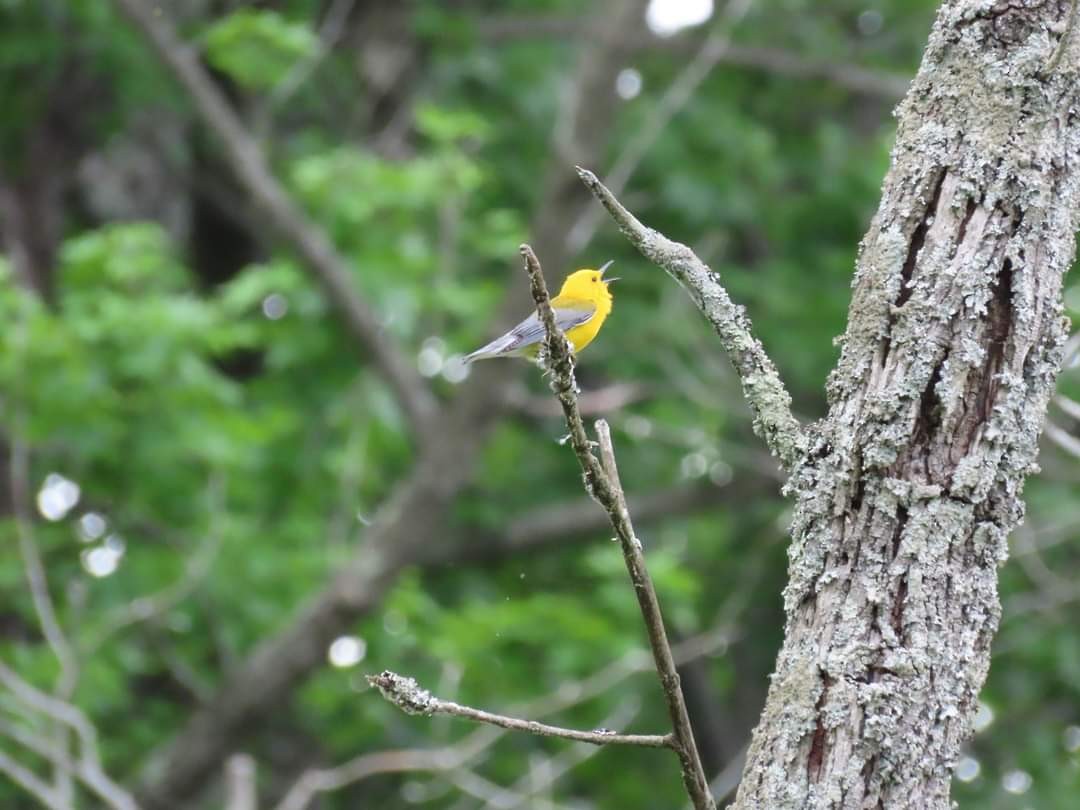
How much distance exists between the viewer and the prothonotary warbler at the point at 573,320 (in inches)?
209

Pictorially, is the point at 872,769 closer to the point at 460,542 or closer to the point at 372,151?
the point at 460,542

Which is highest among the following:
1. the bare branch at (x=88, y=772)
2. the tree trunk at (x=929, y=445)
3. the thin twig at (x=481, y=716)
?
the bare branch at (x=88, y=772)

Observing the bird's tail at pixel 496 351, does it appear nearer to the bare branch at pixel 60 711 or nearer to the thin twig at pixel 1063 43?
the thin twig at pixel 1063 43

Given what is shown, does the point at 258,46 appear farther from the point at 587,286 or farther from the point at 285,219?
the point at 587,286

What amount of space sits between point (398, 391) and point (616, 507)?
28.1ft

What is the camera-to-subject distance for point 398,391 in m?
10.8

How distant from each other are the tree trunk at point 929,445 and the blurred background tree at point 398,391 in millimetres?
5734

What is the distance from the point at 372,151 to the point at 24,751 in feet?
18.3

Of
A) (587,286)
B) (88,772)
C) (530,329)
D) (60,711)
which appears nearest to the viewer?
(530,329)

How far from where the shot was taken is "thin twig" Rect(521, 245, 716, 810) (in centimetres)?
224

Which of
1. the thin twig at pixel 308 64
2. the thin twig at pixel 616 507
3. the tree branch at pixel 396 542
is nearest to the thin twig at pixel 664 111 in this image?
the tree branch at pixel 396 542

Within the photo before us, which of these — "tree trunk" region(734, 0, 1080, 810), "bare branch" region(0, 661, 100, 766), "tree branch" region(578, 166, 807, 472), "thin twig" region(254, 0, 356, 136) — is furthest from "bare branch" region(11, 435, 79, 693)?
"tree trunk" region(734, 0, 1080, 810)

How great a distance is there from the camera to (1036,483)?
12047 mm

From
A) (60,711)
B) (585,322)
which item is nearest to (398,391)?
(60,711)
